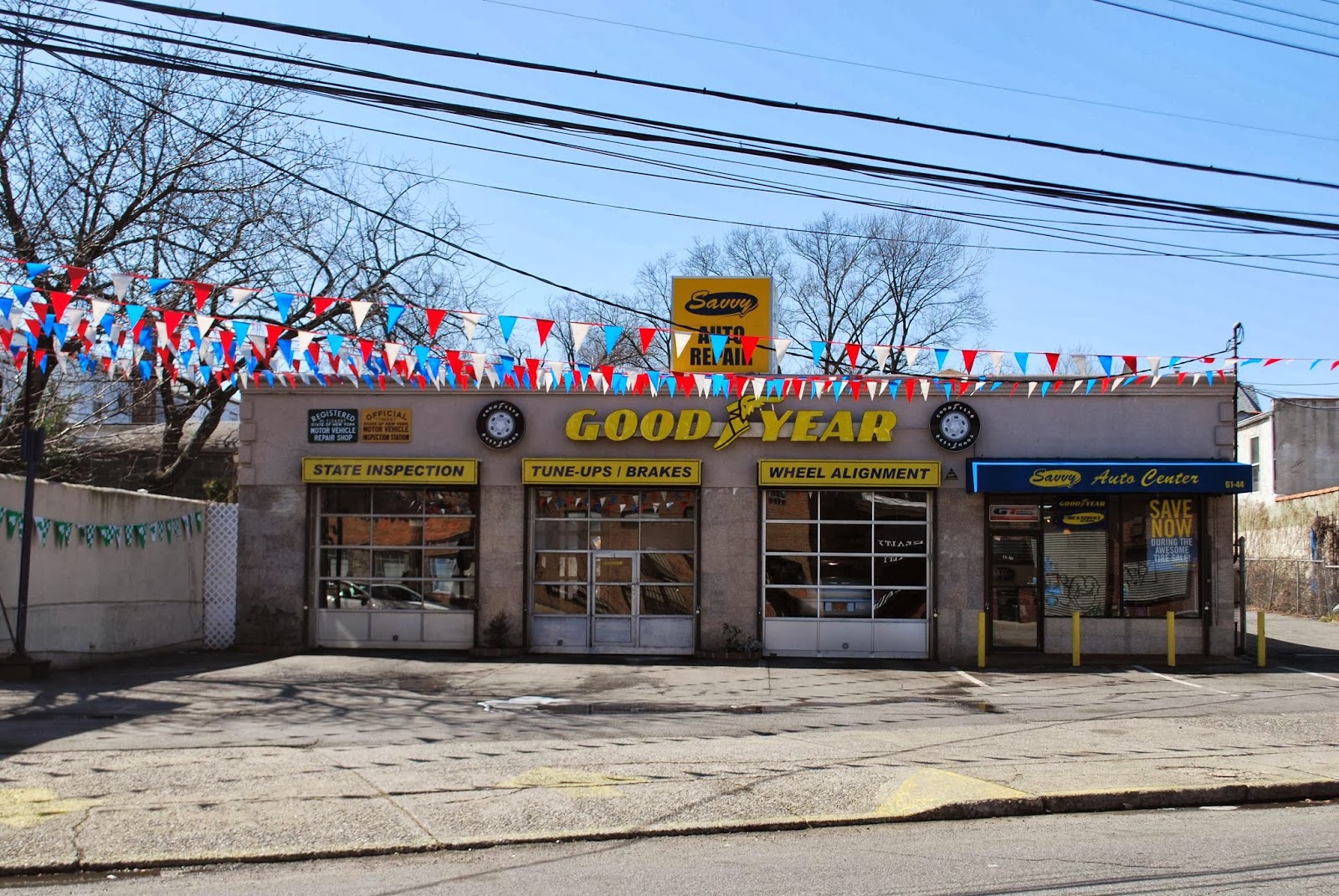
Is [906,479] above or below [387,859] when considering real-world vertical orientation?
above

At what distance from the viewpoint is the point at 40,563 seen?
52.9 feet

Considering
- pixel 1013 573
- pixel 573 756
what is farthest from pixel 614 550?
pixel 573 756

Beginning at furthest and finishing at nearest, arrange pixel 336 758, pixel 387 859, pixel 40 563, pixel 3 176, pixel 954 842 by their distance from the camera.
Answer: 1. pixel 3 176
2. pixel 40 563
3. pixel 336 758
4. pixel 954 842
5. pixel 387 859

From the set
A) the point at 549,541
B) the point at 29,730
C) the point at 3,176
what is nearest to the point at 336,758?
the point at 29,730

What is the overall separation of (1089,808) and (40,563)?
1403cm

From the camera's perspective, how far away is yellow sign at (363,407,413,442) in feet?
67.9

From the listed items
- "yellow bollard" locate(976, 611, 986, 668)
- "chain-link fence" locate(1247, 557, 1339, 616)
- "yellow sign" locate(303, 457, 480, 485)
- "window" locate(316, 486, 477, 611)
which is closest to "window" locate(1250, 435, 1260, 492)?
"chain-link fence" locate(1247, 557, 1339, 616)

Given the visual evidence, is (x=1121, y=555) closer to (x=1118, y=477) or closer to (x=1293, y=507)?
(x=1118, y=477)

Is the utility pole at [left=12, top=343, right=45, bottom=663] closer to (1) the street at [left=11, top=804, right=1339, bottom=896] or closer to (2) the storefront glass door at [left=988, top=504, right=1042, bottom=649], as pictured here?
(1) the street at [left=11, top=804, right=1339, bottom=896]

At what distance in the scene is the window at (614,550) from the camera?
67.8ft

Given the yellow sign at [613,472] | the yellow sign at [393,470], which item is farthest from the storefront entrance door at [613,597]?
the yellow sign at [393,470]

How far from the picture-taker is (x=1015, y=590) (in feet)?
66.4

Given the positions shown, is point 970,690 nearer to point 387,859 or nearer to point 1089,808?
point 1089,808

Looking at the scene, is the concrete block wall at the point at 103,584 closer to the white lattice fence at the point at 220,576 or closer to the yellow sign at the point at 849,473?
the white lattice fence at the point at 220,576
